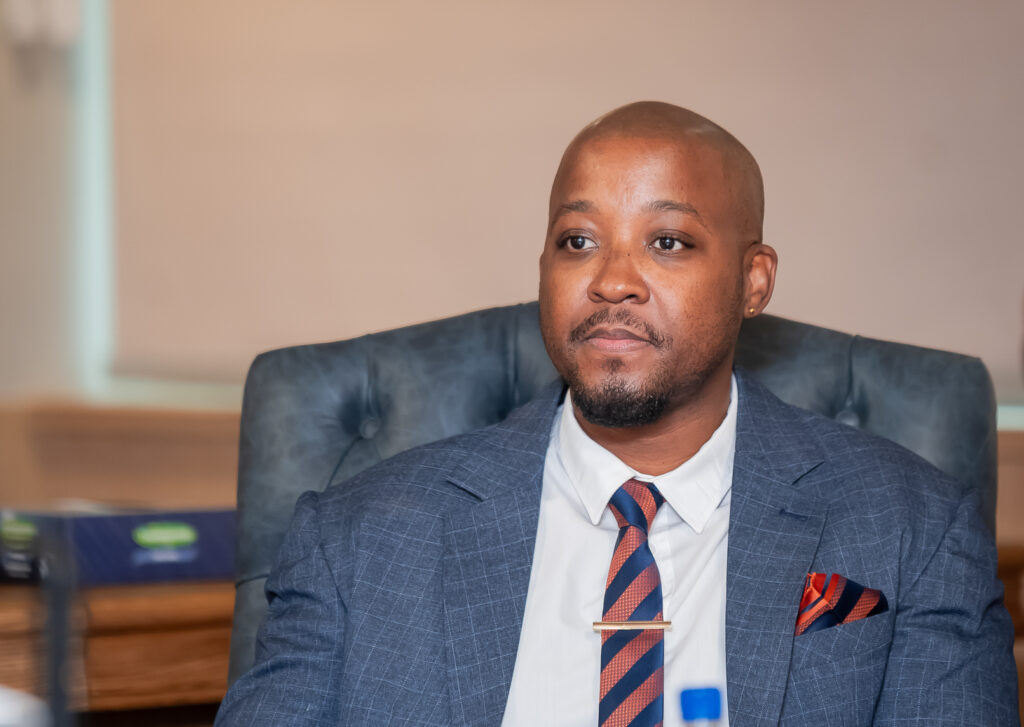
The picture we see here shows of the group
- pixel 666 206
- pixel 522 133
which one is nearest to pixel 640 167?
pixel 666 206

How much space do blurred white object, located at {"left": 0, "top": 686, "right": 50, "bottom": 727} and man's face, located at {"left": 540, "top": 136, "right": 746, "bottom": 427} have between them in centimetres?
101

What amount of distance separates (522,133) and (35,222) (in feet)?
3.94

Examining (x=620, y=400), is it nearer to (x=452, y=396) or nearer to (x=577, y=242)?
(x=577, y=242)

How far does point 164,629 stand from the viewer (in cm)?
218

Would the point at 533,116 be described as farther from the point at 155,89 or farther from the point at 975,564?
the point at 975,564

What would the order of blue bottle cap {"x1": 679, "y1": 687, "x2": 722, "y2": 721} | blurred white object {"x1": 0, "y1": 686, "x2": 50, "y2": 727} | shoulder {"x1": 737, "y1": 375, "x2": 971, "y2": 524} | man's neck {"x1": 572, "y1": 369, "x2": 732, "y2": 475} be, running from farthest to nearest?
man's neck {"x1": 572, "y1": 369, "x2": 732, "y2": 475} < shoulder {"x1": 737, "y1": 375, "x2": 971, "y2": 524} < blue bottle cap {"x1": 679, "y1": 687, "x2": 722, "y2": 721} < blurred white object {"x1": 0, "y1": 686, "x2": 50, "y2": 727}

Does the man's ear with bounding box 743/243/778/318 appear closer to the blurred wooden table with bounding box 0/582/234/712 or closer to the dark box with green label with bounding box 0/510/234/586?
the dark box with green label with bounding box 0/510/234/586

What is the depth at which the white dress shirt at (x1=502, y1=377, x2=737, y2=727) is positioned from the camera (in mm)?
1363

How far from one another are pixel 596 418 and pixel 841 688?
1.44 feet

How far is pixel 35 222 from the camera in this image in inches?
110

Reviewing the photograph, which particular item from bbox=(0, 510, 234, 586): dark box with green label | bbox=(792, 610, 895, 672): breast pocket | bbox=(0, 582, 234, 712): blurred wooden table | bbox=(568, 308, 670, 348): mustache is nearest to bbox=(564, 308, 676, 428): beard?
bbox=(568, 308, 670, 348): mustache

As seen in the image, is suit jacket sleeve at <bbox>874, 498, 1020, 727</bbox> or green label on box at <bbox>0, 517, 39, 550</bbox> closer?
green label on box at <bbox>0, 517, 39, 550</bbox>

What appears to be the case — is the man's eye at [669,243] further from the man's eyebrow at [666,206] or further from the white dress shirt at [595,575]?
the white dress shirt at [595,575]

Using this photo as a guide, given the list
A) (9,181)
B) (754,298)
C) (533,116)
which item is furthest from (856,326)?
(9,181)
